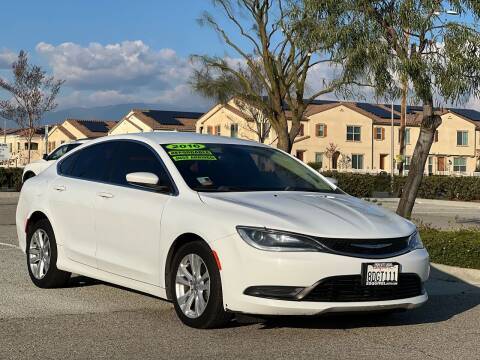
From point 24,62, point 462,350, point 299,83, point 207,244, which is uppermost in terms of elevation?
point 24,62

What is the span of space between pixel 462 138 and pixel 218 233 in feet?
227

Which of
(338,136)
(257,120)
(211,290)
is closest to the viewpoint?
(211,290)

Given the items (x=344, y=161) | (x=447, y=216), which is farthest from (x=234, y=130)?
(x=447, y=216)

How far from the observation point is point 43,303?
7117mm

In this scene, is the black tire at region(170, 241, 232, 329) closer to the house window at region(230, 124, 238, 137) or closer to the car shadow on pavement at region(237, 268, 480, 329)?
the car shadow on pavement at region(237, 268, 480, 329)

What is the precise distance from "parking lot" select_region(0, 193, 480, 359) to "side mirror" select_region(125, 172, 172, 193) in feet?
3.70

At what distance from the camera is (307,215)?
5941mm

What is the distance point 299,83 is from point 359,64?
63.3 feet

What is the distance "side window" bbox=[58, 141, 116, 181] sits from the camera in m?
7.53

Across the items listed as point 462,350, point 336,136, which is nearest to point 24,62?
point 336,136

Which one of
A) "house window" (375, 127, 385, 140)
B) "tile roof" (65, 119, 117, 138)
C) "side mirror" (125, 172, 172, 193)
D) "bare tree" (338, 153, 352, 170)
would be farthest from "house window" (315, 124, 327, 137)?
"side mirror" (125, 172, 172, 193)

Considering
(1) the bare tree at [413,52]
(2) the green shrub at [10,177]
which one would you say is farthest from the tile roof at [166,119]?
(1) the bare tree at [413,52]

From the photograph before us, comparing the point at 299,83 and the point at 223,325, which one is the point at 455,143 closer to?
the point at 299,83

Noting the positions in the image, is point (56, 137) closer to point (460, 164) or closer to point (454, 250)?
point (460, 164)
